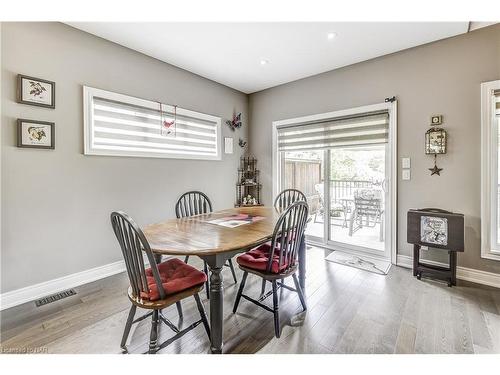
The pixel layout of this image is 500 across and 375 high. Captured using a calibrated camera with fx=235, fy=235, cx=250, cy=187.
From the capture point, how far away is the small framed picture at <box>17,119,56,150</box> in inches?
83.0

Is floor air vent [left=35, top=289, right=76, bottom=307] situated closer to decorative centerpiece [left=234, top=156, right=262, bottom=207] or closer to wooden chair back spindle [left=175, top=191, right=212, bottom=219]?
wooden chair back spindle [left=175, top=191, right=212, bottom=219]

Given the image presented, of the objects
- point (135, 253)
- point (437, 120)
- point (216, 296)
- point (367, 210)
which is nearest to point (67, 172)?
point (135, 253)

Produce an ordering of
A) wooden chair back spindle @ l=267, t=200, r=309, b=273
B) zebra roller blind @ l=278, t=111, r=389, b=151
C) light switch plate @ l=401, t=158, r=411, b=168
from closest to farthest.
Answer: wooden chair back spindle @ l=267, t=200, r=309, b=273 → light switch plate @ l=401, t=158, r=411, b=168 → zebra roller blind @ l=278, t=111, r=389, b=151

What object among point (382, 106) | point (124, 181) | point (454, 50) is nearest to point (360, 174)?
point (382, 106)

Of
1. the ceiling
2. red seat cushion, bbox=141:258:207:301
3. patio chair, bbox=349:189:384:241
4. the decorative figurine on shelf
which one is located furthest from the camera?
the decorative figurine on shelf

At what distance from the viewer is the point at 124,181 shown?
111 inches

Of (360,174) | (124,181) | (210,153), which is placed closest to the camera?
(124,181)

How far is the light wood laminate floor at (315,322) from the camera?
1603mm

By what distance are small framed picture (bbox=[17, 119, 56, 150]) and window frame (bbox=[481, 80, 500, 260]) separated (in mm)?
4340

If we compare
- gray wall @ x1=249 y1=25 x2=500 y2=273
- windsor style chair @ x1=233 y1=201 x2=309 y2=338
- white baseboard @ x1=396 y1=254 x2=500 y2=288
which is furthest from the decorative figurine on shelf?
white baseboard @ x1=396 y1=254 x2=500 y2=288

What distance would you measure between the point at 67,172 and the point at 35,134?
42 centimetres

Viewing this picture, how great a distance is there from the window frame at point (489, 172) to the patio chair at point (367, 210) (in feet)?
3.38
